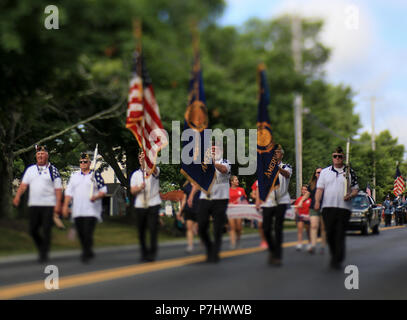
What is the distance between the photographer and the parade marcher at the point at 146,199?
4.32 metres

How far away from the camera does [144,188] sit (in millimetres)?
4324

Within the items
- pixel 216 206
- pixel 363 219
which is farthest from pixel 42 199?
pixel 363 219

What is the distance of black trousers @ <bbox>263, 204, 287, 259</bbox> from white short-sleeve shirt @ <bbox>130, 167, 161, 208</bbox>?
0.80 metres

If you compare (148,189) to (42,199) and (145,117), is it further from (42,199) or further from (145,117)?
(42,199)

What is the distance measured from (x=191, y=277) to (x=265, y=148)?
3.54ft

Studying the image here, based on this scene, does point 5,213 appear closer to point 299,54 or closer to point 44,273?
point 44,273

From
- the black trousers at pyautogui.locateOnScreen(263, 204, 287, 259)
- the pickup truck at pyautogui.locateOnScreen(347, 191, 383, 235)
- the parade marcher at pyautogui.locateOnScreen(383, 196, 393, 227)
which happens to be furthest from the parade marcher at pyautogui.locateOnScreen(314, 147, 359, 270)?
the parade marcher at pyautogui.locateOnScreen(383, 196, 393, 227)

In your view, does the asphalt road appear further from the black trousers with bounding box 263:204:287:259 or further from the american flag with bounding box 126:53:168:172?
the american flag with bounding box 126:53:168:172

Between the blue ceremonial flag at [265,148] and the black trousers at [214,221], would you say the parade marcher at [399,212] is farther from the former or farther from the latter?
the blue ceremonial flag at [265,148]

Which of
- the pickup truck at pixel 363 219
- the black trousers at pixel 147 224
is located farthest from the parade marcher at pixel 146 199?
the pickup truck at pixel 363 219

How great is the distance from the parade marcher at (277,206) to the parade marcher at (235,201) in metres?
0.22

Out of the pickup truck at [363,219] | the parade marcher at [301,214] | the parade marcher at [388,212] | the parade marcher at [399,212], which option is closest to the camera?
the parade marcher at [301,214]

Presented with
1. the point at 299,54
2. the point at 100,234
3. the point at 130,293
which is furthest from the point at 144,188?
the point at 299,54

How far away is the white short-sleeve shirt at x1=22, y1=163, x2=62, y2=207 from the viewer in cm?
412
